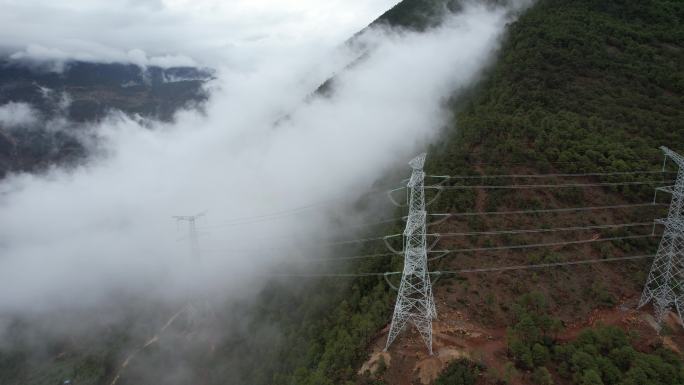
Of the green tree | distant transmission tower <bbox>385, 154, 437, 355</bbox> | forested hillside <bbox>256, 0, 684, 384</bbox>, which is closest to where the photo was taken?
distant transmission tower <bbox>385, 154, 437, 355</bbox>

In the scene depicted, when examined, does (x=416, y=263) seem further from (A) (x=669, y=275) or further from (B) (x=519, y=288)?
(A) (x=669, y=275)

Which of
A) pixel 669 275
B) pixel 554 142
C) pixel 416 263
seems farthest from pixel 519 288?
pixel 554 142

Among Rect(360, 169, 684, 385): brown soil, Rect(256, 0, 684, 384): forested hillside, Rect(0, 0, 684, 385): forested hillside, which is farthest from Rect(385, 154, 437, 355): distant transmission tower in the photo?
Rect(256, 0, 684, 384): forested hillside

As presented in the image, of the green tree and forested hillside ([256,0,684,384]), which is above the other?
forested hillside ([256,0,684,384])

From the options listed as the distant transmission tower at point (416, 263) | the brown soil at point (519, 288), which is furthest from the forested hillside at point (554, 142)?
the distant transmission tower at point (416, 263)

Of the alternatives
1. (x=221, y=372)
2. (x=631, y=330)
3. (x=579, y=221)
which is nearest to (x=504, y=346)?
(x=631, y=330)

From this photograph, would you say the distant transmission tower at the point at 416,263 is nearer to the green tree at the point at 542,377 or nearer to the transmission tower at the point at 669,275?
the green tree at the point at 542,377

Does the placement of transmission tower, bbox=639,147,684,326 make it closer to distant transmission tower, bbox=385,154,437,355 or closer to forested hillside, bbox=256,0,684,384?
forested hillside, bbox=256,0,684,384

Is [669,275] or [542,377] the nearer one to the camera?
[542,377]

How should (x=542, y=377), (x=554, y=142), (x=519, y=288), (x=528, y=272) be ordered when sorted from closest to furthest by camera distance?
1. (x=542, y=377)
2. (x=519, y=288)
3. (x=528, y=272)
4. (x=554, y=142)
